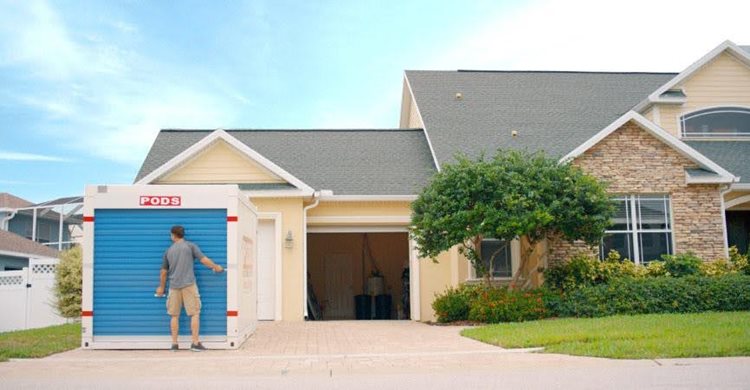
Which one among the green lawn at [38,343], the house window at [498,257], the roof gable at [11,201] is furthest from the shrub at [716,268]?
the roof gable at [11,201]

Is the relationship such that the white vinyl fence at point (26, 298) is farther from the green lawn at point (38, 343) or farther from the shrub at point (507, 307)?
the shrub at point (507, 307)

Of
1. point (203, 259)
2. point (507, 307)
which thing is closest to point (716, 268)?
point (507, 307)

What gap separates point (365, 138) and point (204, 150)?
5.84 meters

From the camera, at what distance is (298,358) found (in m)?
10.5

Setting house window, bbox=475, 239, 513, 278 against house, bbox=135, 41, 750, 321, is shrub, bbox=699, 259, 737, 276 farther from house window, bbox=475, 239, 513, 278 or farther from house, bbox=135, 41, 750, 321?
house window, bbox=475, 239, 513, 278

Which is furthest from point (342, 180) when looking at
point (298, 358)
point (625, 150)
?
point (298, 358)

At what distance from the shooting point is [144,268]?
11.7 meters

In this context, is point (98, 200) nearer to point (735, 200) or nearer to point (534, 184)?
point (534, 184)

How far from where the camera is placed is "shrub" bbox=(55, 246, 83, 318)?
63.1ft

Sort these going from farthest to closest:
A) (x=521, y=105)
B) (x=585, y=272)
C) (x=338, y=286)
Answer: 1. (x=338, y=286)
2. (x=521, y=105)
3. (x=585, y=272)

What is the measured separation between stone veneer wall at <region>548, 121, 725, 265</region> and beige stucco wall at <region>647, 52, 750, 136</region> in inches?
134

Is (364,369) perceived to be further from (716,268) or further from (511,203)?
(716,268)

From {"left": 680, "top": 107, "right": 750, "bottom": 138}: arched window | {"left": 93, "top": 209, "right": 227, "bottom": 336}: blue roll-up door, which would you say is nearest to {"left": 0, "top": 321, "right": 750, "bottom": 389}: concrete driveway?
{"left": 93, "top": 209, "right": 227, "bottom": 336}: blue roll-up door

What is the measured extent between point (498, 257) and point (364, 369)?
33.6 feet
